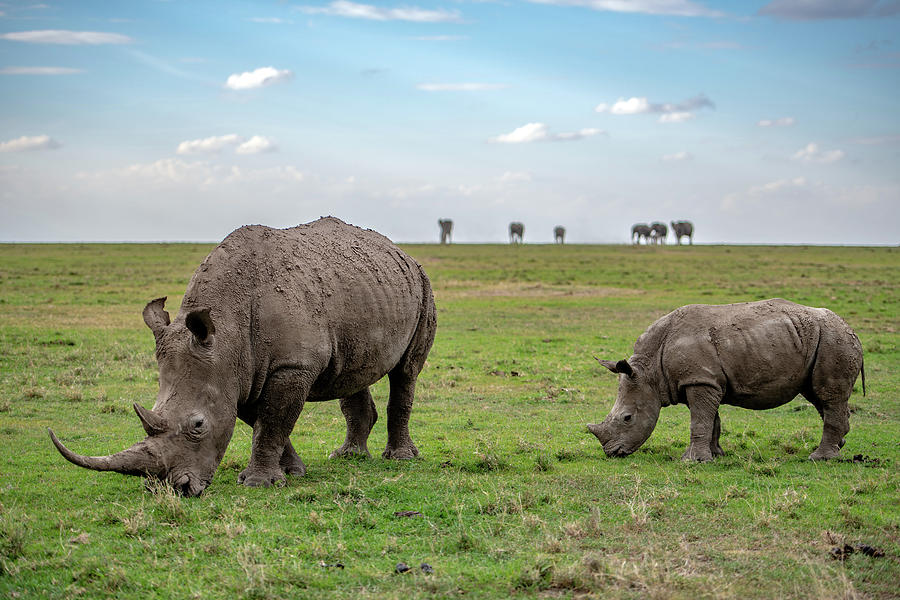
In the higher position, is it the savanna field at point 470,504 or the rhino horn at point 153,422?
the rhino horn at point 153,422

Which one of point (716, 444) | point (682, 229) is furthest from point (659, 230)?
point (716, 444)

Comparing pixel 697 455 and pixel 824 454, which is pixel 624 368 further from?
pixel 824 454

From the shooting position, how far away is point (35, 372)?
54.8 feet

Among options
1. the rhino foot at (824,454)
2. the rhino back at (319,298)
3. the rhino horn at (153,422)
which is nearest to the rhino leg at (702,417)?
the rhino foot at (824,454)

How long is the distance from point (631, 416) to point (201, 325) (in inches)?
209

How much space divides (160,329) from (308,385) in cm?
152

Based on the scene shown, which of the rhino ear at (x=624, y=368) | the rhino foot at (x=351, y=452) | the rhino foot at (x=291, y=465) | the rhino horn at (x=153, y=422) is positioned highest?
the rhino ear at (x=624, y=368)

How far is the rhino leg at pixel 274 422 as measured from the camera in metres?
8.57

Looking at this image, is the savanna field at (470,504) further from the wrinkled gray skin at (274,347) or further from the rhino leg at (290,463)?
the wrinkled gray skin at (274,347)

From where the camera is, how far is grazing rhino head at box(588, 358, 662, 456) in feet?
34.6

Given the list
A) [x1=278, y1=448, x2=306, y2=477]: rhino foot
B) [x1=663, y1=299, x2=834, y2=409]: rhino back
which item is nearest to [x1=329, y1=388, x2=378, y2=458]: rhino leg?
[x1=278, y1=448, x2=306, y2=477]: rhino foot

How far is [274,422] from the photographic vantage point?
8.63 m

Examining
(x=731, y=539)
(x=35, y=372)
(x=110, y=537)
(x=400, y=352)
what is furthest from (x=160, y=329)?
(x=35, y=372)

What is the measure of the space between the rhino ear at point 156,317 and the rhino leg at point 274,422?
44.7 inches
